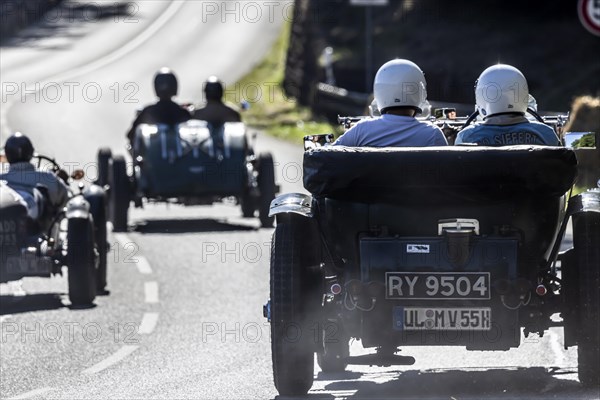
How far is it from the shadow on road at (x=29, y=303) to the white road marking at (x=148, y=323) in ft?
3.17

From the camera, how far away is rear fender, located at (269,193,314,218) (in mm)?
8734

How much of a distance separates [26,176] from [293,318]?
21.3 ft

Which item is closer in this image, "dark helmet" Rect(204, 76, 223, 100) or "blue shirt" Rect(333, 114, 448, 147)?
"blue shirt" Rect(333, 114, 448, 147)

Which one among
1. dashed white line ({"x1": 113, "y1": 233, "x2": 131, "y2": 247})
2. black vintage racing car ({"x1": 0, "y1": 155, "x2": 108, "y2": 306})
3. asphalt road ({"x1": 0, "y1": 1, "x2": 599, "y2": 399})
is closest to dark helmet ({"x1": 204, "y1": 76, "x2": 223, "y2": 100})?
asphalt road ({"x1": 0, "y1": 1, "x2": 599, "y2": 399})

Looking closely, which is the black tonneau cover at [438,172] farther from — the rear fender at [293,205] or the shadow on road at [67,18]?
the shadow on road at [67,18]

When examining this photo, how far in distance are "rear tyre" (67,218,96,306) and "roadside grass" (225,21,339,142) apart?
60.0 ft

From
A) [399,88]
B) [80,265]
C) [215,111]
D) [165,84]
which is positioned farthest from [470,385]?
[165,84]

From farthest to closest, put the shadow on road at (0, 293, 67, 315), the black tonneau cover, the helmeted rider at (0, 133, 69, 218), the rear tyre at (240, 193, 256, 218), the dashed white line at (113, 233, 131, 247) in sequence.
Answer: the rear tyre at (240, 193, 256, 218) < the dashed white line at (113, 233, 131, 247) < the helmeted rider at (0, 133, 69, 218) < the shadow on road at (0, 293, 67, 315) < the black tonneau cover

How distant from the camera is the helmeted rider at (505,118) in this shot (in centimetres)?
923

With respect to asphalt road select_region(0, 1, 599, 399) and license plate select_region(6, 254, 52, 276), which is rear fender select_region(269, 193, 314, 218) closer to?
asphalt road select_region(0, 1, 599, 399)

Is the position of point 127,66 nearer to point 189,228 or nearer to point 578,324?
point 189,228

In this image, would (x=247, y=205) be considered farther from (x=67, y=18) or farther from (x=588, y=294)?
(x=67, y=18)

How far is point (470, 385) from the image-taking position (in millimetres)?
8914

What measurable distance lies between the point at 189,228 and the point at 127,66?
3535 centimetres
